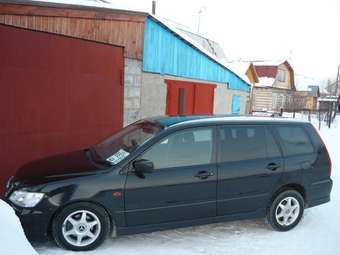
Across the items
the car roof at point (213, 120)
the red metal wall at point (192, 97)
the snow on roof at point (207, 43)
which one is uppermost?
the snow on roof at point (207, 43)

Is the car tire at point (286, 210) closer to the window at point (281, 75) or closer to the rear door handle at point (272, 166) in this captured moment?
the rear door handle at point (272, 166)

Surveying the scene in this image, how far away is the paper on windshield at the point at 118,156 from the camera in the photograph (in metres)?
4.09

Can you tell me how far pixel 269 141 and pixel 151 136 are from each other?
1674 millimetres

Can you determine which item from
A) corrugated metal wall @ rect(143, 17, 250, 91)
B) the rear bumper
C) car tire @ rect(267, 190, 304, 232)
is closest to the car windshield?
car tire @ rect(267, 190, 304, 232)

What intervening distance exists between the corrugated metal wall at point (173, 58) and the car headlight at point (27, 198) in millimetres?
4684

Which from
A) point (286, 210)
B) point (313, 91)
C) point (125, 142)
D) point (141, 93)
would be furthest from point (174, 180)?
point (313, 91)

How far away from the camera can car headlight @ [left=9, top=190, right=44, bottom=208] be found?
372 cm

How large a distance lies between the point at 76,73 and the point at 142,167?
129 inches

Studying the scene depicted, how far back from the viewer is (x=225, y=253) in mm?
4047

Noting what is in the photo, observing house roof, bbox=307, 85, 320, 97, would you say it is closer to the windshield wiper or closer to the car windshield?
the car windshield

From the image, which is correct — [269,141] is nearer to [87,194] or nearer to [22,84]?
[87,194]

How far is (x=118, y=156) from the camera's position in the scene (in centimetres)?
418

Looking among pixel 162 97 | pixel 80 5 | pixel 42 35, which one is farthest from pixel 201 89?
pixel 42 35

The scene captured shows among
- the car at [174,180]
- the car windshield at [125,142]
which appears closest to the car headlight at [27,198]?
the car at [174,180]
